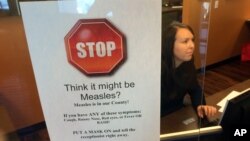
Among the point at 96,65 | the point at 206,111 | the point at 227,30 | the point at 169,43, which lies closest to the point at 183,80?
the point at 206,111

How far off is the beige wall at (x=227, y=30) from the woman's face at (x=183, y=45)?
2667mm

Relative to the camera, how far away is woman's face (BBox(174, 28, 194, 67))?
79 cm

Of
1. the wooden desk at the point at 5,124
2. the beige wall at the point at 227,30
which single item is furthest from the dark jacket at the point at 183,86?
the beige wall at the point at 227,30

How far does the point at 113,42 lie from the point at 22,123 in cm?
146

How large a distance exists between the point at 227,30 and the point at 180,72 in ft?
10.3

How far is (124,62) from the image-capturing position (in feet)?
1.92

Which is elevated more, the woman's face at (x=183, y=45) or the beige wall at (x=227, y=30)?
the woman's face at (x=183, y=45)

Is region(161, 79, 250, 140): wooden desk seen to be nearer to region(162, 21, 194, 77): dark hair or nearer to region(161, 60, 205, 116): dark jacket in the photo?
region(161, 60, 205, 116): dark jacket

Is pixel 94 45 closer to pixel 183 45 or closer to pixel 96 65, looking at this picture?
pixel 96 65

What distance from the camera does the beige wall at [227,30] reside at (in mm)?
3463

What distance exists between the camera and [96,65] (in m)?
0.58

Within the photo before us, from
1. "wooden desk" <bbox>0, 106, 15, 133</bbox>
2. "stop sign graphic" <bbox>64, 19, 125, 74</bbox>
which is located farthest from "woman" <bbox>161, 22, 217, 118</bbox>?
"wooden desk" <bbox>0, 106, 15, 133</bbox>

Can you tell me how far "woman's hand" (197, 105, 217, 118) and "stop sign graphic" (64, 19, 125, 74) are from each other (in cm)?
54

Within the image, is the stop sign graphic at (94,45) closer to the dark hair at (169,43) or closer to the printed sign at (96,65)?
the printed sign at (96,65)
